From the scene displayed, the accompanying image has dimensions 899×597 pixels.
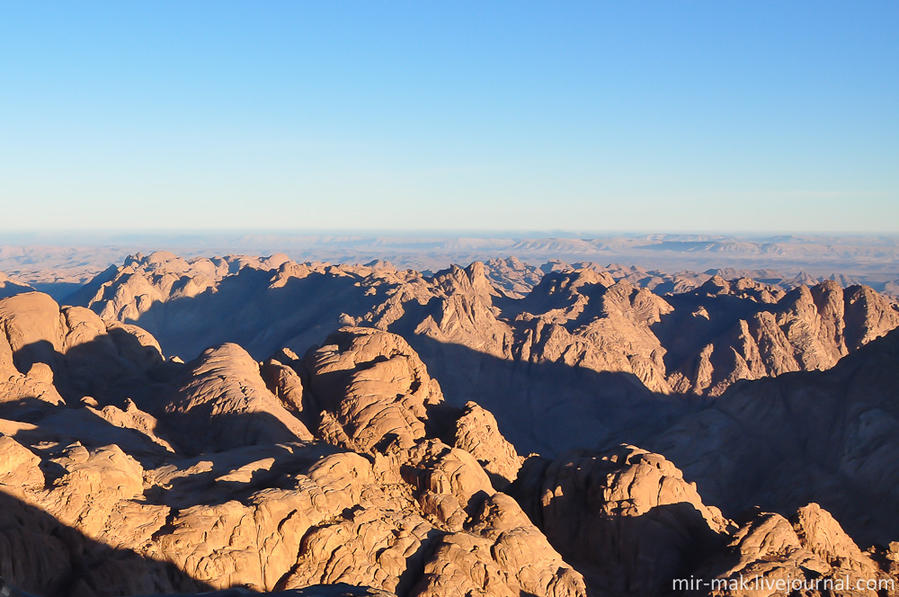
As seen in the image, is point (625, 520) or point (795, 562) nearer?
point (795, 562)

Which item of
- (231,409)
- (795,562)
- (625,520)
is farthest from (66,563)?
(795,562)

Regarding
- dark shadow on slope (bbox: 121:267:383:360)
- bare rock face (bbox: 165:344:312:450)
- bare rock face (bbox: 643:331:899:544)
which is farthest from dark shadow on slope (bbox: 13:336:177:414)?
dark shadow on slope (bbox: 121:267:383:360)

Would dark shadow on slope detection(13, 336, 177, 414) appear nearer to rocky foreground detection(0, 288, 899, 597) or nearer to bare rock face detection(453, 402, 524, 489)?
rocky foreground detection(0, 288, 899, 597)

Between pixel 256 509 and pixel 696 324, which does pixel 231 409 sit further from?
pixel 696 324

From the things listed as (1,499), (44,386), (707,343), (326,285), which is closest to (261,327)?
(326,285)

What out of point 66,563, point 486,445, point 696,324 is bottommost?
point 696,324
